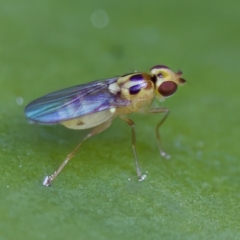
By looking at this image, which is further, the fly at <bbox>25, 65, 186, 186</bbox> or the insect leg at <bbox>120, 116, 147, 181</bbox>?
the fly at <bbox>25, 65, 186, 186</bbox>

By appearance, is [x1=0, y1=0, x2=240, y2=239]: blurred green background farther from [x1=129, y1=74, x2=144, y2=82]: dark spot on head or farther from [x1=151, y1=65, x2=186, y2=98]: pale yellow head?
[x1=129, y1=74, x2=144, y2=82]: dark spot on head

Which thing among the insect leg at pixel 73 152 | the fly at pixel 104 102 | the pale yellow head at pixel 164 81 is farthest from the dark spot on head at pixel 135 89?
the insect leg at pixel 73 152

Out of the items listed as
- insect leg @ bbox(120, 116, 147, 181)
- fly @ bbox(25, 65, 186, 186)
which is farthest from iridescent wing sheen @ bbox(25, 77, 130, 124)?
insect leg @ bbox(120, 116, 147, 181)

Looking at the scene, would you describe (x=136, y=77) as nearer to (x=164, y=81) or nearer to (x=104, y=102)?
(x=164, y=81)

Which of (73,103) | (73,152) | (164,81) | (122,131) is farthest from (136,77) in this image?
(73,152)

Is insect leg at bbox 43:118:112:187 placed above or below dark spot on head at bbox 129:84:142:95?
below

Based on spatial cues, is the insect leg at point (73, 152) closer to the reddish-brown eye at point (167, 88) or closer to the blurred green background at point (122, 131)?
the blurred green background at point (122, 131)
